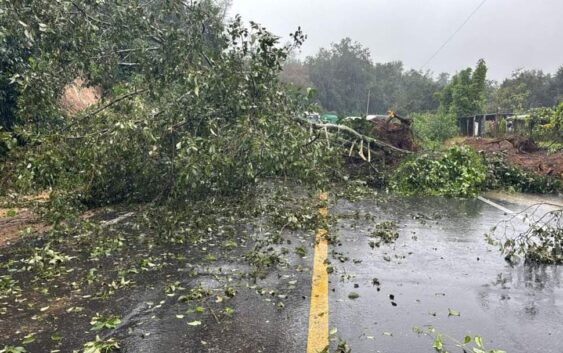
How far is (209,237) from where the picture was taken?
621 centimetres

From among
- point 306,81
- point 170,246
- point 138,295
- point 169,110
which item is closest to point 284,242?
point 170,246

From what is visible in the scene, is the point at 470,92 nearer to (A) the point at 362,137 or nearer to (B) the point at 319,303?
(A) the point at 362,137

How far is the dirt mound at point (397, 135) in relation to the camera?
12.4 meters

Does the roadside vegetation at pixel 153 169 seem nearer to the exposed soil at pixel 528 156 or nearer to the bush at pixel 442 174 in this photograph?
the bush at pixel 442 174

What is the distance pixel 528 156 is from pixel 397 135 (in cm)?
484

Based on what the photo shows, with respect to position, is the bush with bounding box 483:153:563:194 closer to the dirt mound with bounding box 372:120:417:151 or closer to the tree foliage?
the dirt mound with bounding box 372:120:417:151

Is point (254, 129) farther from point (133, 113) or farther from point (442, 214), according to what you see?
point (442, 214)

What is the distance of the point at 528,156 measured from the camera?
14508 mm

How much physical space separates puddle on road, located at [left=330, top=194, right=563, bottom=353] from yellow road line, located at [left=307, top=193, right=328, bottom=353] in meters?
0.09

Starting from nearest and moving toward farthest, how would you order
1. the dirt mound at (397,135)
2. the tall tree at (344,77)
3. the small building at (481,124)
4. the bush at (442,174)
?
the bush at (442,174) < the dirt mound at (397,135) < the small building at (481,124) < the tall tree at (344,77)

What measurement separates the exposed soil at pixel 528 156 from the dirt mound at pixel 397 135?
80.8 inches

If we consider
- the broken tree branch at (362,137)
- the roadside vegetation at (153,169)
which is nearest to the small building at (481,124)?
the broken tree branch at (362,137)

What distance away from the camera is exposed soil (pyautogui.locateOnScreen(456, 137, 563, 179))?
483 inches

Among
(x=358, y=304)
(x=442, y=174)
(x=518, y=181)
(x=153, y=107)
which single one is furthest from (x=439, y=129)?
(x=358, y=304)
